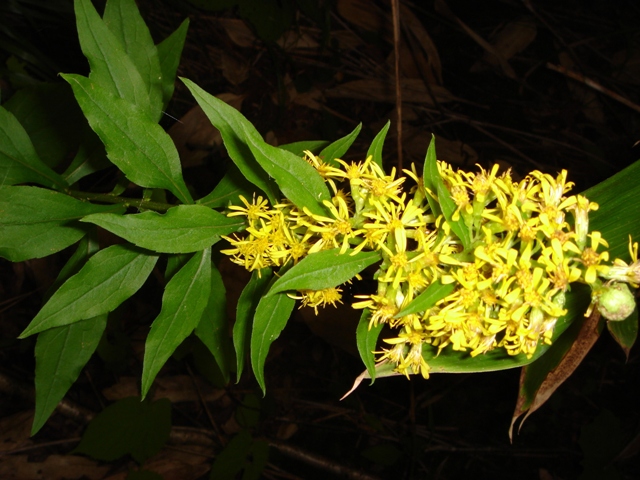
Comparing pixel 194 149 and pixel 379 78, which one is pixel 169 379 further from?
pixel 379 78

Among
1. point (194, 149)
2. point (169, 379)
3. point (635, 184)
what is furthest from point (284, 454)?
point (635, 184)

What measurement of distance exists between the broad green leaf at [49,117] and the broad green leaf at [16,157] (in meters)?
0.61

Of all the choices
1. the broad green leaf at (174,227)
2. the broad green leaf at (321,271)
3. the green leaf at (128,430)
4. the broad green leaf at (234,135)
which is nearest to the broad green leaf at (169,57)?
the broad green leaf at (234,135)

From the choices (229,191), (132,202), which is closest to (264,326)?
(229,191)

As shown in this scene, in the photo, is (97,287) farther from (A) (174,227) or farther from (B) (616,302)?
(B) (616,302)

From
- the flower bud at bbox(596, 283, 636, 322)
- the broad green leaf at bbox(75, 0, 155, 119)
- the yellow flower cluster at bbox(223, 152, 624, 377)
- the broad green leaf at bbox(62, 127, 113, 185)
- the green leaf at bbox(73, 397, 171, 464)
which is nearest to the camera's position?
the flower bud at bbox(596, 283, 636, 322)

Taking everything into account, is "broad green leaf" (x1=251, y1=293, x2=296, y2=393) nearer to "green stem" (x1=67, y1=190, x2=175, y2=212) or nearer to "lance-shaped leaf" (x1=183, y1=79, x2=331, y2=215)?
"lance-shaped leaf" (x1=183, y1=79, x2=331, y2=215)

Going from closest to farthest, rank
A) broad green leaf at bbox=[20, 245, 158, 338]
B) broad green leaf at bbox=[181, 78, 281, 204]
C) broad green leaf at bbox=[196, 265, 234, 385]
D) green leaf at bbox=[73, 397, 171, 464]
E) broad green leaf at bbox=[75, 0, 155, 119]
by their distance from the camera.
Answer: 1. broad green leaf at bbox=[181, 78, 281, 204]
2. broad green leaf at bbox=[20, 245, 158, 338]
3. broad green leaf at bbox=[75, 0, 155, 119]
4. broad green leaf at bbox=[196, 265, 234, 385]
5. green leaf at bbox=[73, 397, 171, 464]

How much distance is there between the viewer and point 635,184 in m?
2.16

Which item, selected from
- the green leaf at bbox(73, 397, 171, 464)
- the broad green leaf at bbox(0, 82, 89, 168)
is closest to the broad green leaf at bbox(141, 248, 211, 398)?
the broad green leaf at bbox(0, 82, 89, 168)

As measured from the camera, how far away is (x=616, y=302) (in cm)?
170

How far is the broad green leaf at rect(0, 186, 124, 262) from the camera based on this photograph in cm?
221

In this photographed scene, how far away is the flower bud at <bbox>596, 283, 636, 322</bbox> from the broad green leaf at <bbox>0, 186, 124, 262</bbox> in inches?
83.6

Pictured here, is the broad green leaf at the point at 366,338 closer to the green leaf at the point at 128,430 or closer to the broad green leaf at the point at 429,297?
the broad green leaf at the point at 429,297
